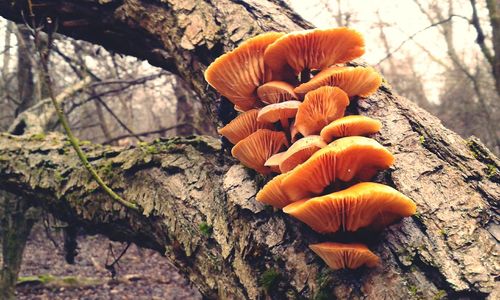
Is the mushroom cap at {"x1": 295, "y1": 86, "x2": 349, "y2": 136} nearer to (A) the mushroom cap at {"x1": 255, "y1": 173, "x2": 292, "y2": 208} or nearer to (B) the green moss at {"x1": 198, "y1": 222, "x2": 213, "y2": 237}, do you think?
(A) the mushroom cap at {"x1": 255, "y1": 173, "x2": 292, "y2": 208}

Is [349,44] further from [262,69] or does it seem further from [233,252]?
[233,252]

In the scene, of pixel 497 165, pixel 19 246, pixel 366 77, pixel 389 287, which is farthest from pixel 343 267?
pixel 19 246

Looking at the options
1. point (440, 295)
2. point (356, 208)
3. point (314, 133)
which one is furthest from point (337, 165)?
point (440, 295)

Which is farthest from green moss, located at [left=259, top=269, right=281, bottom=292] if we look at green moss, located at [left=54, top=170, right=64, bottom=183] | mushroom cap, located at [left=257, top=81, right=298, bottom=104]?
green moss, located at [left=54, top=170, right=64, bottom=183]

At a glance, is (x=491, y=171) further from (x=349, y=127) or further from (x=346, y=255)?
(x=346, y=255)

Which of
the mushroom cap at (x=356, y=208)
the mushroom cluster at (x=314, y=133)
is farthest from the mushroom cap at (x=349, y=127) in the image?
the mushroom cap at (x=356, y=208)

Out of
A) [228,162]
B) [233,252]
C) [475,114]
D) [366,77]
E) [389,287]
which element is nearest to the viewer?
[389,287]
